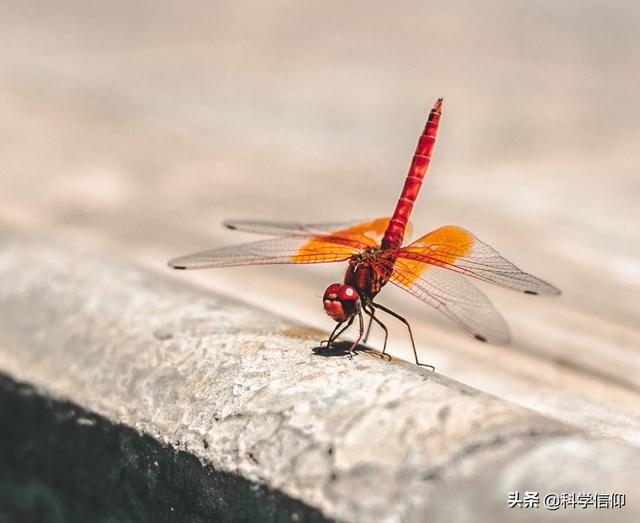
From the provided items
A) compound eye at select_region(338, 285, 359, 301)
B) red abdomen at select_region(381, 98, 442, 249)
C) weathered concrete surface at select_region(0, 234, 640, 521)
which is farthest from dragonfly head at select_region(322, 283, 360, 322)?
red abdomen at select_region(381, 98, 442, 249)

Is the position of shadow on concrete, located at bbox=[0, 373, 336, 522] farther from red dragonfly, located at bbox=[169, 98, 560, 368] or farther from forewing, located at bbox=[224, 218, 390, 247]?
→ forewing, located at bbox=[224, 218, 390, 247]

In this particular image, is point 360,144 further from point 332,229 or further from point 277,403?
point 277,403

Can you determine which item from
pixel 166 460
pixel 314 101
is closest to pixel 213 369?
pixel 166 460

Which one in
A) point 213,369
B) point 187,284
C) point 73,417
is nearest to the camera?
point 213,369

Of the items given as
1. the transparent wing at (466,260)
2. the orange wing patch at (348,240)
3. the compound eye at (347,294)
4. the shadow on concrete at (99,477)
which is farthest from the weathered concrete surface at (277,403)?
the transparent wing at (466,260)

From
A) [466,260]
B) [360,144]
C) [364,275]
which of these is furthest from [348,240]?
[360,144]

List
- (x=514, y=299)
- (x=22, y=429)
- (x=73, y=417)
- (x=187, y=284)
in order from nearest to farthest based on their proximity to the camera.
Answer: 1. (x=73, y=417)
2. (x=22, y=429)
3. (x=187, y=284)
4. (x=514, y=299)

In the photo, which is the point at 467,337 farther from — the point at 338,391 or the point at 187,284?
the point at 338,391
